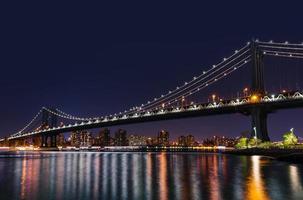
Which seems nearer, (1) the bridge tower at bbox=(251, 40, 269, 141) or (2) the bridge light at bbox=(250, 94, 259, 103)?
(1) the bridge tower at bbox=(251, 40, 269, 141)

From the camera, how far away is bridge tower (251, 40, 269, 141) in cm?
6838

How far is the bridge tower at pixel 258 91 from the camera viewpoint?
224ft

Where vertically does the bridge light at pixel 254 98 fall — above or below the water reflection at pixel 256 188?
above

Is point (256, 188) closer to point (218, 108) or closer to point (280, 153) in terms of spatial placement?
point (280, 153)

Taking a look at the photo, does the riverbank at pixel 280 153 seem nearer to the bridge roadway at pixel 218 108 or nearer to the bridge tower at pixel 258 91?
the bridge tower at pixel 258 91

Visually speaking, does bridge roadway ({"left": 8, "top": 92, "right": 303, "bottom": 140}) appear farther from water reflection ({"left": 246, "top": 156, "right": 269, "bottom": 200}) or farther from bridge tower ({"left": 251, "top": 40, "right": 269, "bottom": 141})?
water reflection ({"left": 246, "top": 156, "right": 269, "bottom": 200})

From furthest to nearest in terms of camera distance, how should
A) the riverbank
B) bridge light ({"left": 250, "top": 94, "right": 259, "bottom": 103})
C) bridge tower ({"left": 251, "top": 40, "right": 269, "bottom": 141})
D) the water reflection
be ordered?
bridge light ({"left": 250, "top": 94, "right": 259, "bottom": 103}) < bridge tower ({"left": 251, "top": 40, "right": 269, "bottom": 141}) < the riverbank < the water reflection

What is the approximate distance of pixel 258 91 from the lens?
71.7 metres

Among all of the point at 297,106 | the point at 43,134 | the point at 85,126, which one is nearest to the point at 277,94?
the point at 297,106

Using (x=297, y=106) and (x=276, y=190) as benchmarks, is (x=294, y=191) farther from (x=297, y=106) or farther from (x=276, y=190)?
A: (x=297, y=106)

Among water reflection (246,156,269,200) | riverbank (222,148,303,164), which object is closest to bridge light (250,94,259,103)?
riverbank (222,148,303,164)

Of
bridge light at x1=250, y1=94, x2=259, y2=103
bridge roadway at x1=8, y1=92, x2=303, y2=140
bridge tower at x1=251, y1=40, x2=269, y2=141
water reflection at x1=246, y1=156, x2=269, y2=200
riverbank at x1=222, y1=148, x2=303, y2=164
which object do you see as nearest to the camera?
water reflection at x1=246, y1=156, x2=269, y2=200

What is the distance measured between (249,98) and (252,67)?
509 centimetres

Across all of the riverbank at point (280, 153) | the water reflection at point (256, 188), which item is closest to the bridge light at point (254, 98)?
the riverbank at point (280, 153)
